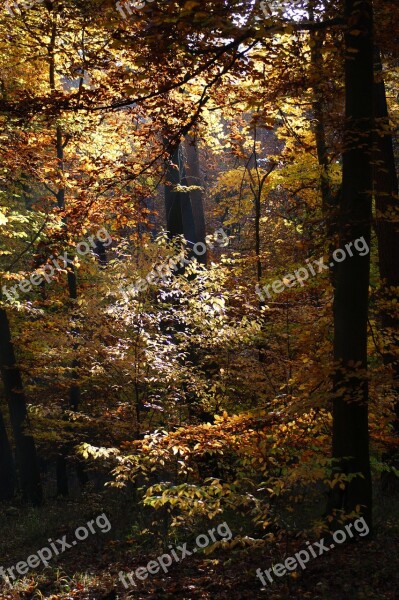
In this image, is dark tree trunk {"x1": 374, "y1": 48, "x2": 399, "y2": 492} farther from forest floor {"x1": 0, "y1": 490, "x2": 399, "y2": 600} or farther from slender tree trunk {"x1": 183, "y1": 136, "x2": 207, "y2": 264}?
slender tree trunk {"x1": 183, "y1": 136, "x2": 207, "y2": 264}

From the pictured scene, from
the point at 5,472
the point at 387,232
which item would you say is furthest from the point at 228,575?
the point at 5,472

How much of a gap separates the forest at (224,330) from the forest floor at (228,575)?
37mm

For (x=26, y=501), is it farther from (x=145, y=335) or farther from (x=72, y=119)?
(x=72, y=119)

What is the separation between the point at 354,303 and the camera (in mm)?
6738

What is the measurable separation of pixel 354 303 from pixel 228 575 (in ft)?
11.4

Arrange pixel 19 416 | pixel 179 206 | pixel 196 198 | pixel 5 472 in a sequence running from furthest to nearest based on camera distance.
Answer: pixel 196 198 → pixel 5 472 → pixel 19 416 → pixel 179 206

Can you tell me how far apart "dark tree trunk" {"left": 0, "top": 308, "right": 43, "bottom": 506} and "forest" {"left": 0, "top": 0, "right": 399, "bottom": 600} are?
211 cm

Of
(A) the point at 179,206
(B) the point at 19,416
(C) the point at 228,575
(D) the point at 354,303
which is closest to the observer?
(D) the point at 354,303

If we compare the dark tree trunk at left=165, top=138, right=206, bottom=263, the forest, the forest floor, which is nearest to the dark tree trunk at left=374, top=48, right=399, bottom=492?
the forest

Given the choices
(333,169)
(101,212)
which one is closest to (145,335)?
(101,212)

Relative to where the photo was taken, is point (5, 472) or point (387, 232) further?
point (5, 472)

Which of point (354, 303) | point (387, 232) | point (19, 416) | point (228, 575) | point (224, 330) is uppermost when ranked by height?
point (387, 232)

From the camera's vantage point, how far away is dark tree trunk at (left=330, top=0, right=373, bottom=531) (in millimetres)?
6617

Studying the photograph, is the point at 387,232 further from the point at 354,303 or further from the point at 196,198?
the point at 196,198
